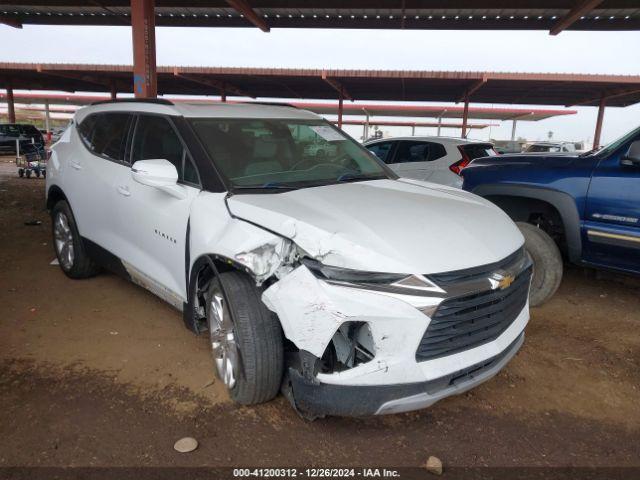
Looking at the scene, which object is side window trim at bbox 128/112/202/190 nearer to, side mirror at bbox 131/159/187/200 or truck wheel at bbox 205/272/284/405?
side mirror at bbox 131/159/187/200

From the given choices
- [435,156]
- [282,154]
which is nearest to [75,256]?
[282,154]

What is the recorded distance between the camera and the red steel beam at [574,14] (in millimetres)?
8602

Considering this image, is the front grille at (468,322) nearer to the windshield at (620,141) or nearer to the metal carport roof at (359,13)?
the windshield at (620,141)

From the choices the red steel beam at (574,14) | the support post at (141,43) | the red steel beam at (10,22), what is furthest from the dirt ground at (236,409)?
the red steel beam at (10,22)

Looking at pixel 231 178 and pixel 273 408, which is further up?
pixel 231 178

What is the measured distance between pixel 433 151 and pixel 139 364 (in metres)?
6.57

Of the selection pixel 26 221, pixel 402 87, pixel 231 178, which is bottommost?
pixel 26 221

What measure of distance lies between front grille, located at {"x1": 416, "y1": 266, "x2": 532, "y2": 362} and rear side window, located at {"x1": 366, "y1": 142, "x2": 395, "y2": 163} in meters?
6.74

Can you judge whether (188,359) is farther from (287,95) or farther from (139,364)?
(287,95)

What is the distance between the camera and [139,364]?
11.2ft

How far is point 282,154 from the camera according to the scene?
3553mm

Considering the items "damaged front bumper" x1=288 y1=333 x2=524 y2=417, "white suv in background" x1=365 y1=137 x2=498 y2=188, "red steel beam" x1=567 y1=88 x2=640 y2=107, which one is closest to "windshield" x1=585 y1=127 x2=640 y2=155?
"damaged front bumper" x1=288 y1=333 x2=524 y2=417

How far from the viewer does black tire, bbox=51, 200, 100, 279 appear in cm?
471

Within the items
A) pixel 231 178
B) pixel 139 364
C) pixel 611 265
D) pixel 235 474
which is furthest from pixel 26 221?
pixel 611 265
